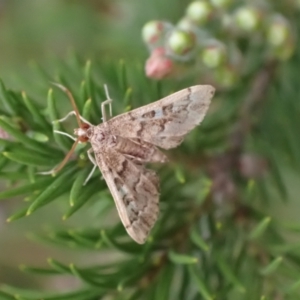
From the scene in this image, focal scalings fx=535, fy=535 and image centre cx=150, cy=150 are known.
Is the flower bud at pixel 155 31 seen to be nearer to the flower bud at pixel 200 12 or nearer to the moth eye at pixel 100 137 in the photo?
the flower bud at pixel 200 12

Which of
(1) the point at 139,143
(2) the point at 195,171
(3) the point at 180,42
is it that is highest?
(3) the point at 180,42

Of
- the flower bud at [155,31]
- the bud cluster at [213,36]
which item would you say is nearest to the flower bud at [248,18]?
the bud cluster at [213,36]

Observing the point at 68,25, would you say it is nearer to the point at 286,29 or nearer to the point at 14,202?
the point at 14,202

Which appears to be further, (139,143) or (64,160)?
(139,143)

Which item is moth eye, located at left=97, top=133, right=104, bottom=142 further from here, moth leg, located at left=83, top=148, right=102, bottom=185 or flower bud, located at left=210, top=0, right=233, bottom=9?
flower bud, located at left=210, top=0, right=233, bottom=9

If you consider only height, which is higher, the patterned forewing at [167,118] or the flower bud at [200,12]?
the flower bud at [200,12]

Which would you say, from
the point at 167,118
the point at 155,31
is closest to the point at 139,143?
the point at 167,118

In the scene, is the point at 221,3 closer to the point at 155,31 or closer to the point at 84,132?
the point at 155,31
